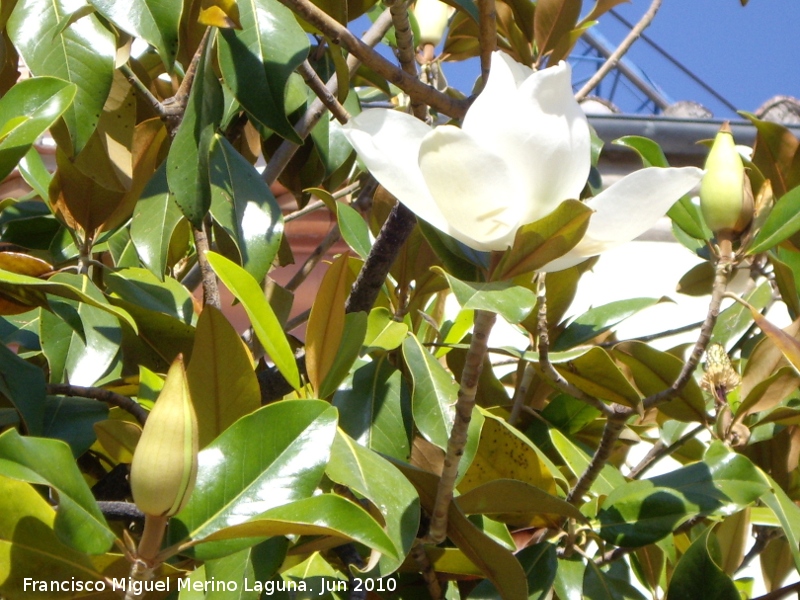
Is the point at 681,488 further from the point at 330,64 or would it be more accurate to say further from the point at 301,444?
the point at 330,64

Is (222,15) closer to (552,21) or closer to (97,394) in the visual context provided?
(97,394)

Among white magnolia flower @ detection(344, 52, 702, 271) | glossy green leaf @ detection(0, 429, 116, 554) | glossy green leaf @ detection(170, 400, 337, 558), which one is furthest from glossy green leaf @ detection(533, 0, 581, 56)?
glossy green leaf @ detection(0, 429, 116, 554)

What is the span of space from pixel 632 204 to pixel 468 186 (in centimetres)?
11

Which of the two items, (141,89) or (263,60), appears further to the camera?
(141,89)

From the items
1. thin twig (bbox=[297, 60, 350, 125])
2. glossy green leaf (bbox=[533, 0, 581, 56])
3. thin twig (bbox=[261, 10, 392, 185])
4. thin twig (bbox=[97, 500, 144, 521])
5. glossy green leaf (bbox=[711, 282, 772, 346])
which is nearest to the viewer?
thin twig (bbox=[97, 500, 144, 521])

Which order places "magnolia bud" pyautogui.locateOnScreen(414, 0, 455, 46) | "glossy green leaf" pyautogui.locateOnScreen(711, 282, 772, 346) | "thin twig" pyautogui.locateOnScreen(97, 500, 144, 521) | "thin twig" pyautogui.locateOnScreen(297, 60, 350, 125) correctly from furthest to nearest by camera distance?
"magnolia bud" pyautogui.locateOnScreen(414, 0, 455, 46), "glossy green leaf" pyautogui.locateOnScreen(711, 282, 772, 346), "thin twig" pyautogui.locateOnScreen(297, 60, 350, 125), "thin twig" pyautogui.locateOnScreen(97, 500, 144, 521)

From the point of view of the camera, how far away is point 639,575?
3.37ft

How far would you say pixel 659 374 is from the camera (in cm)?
89

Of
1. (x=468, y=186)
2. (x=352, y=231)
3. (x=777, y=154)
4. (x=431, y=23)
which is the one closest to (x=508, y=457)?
(x=352, y=231)

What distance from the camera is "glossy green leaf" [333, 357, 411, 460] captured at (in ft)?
2.69

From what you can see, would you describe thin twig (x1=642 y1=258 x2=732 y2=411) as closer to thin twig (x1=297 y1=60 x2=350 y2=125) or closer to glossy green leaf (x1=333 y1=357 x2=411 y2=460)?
glossy green leaf (x1=333 y1=357 x2=411 y2=460)

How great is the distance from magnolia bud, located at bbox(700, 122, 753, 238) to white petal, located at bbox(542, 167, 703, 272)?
197 mm

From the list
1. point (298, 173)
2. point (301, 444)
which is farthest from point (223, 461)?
point (298, 173)

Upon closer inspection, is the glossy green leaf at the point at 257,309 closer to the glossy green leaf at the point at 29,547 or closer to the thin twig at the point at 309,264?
the glossy green leaf at the point at 29,547
